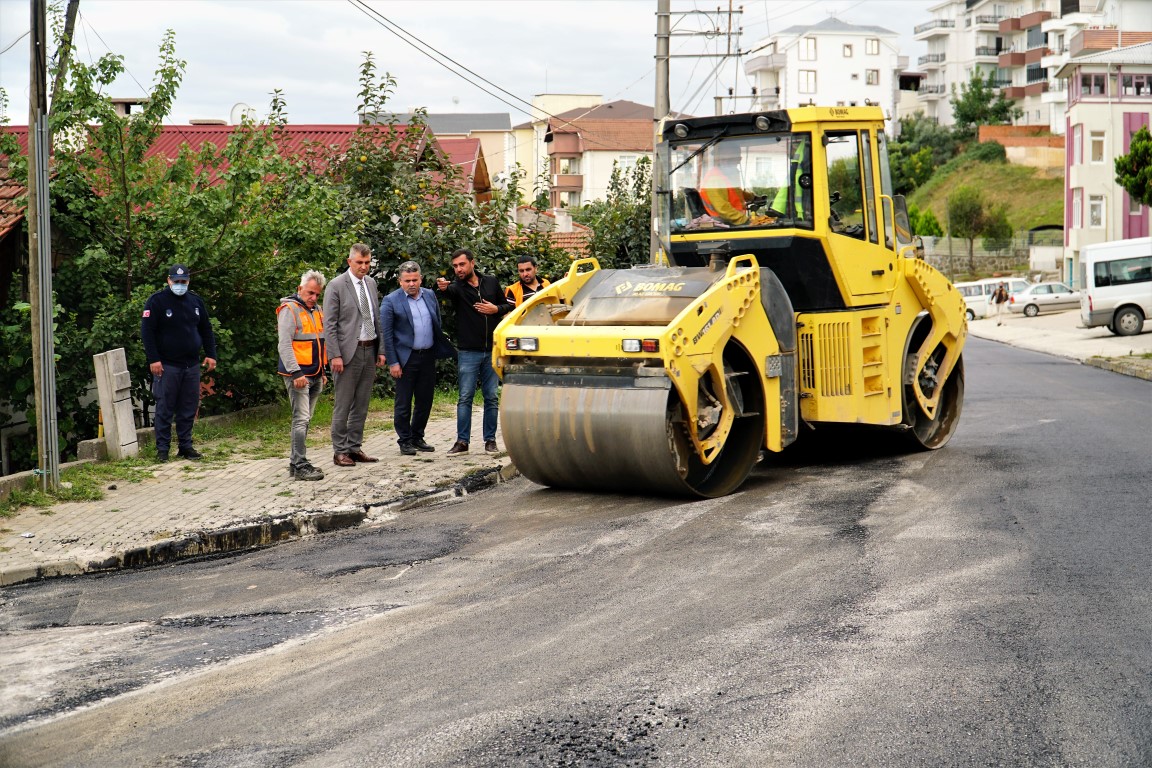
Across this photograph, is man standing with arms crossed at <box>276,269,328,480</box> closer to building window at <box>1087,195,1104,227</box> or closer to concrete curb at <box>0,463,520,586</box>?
concrete curb at <box>0,463,520,586</box>

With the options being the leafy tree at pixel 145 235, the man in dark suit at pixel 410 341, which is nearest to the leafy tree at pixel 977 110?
the leafy tree at pixel 145 235

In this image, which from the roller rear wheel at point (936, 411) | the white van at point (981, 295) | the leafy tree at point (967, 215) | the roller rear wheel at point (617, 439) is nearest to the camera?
the roller rear wheel at point (617, 439)

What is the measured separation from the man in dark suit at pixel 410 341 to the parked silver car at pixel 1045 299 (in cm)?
4151

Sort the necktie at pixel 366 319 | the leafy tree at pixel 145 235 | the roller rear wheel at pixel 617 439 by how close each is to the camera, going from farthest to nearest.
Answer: the leafy tree at pixel 145 235
the necktie at pixel 366 319
the roller rear wheel at pixel 617 439

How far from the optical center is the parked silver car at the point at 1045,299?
49062 millimetres

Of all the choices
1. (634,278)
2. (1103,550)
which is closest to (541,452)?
(634,278)

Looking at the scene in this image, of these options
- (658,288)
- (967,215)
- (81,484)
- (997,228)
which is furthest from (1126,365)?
(997,228)

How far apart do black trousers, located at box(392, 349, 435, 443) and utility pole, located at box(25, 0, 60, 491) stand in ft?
10.1

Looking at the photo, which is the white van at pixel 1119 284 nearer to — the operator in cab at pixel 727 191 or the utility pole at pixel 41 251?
the operator in cab at pixel 727 191

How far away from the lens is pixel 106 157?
13.2 m

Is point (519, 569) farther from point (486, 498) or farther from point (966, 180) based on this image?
point (966, 180)

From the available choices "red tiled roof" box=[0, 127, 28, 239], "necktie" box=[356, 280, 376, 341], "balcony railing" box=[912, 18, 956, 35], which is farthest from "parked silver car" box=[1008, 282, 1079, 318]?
"balcony railing" box=[912, 18, 956, 35]

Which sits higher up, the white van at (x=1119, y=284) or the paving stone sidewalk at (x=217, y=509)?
the white van at (x=1119, y=284)

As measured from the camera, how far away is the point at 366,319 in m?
11.2
